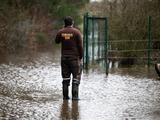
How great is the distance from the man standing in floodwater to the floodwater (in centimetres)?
44

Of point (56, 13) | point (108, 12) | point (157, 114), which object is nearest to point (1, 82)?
point (157, 114)

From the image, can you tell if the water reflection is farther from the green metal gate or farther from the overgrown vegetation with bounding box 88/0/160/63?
the overgrown vegetation with bounding box 88/0/160/63

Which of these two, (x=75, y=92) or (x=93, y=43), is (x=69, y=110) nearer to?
(x=75, y=92)

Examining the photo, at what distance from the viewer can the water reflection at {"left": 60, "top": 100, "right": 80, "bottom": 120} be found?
11.4m

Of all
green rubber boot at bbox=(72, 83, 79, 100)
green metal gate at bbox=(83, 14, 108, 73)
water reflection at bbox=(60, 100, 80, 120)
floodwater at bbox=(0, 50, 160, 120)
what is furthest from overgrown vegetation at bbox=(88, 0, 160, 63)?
water reflection at bbox=(60, 100, 80, 120)

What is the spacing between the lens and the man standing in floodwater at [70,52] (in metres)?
13.6

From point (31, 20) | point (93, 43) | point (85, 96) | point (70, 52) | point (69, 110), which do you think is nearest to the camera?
point (69, 110)

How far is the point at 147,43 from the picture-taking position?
23.7 m

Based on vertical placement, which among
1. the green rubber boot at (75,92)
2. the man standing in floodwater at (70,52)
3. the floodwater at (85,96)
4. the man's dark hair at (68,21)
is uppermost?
the man's dark hair at (68,21)

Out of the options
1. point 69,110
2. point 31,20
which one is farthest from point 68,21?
point 31,20

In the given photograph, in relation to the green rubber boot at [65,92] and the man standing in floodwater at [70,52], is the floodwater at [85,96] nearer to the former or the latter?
the green rubber boot at [65,92]

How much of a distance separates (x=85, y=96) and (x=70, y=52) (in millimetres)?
1302

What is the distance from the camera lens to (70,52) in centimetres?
1370

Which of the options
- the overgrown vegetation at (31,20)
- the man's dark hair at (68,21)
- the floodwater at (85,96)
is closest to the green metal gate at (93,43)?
the floodwater at (85,96)
